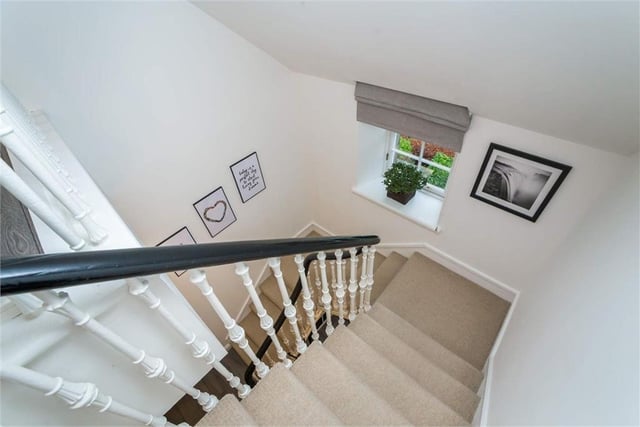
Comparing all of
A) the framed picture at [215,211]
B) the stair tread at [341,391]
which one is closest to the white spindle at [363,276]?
the stair tread at [341,391]

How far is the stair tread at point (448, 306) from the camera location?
91.7 inches

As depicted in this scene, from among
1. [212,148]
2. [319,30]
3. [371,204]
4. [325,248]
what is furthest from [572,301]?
[212,148]

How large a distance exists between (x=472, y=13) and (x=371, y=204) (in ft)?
7.22

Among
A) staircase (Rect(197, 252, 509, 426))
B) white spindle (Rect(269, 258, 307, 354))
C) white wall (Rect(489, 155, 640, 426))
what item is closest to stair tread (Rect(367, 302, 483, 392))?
staircase (Rect(197, 252, 509, 426))

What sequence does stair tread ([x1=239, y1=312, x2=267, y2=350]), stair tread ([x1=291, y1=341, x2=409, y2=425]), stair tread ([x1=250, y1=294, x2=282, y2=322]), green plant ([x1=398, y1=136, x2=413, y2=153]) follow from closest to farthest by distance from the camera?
stair tread ([x1=291, y1=341, x2=409, y2=425]) → green plant ([x1=398, y1=136, x2=413, y2=153]) → stair tread ([x1=239, y1=312, x2=267, y2=350]) → stair tread ([x1=250, y1=294, x2=282, y2=322])

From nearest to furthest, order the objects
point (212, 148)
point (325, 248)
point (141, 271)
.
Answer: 1. point (141, 271)
2. point (325, 248)
3. point (212, 148)

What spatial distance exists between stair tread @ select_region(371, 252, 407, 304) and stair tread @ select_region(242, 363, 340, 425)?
1907 mm

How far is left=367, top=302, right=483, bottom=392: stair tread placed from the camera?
76.9 inches

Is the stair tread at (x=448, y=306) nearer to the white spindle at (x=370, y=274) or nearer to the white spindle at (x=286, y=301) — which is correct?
the white spindle at (x=370, y=274)

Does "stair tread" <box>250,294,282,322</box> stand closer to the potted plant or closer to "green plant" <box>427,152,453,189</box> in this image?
the potted plant

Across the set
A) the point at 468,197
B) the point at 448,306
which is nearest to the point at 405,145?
the point at 468,197

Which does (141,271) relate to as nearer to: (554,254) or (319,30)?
(319,30)

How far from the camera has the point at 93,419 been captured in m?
0.71

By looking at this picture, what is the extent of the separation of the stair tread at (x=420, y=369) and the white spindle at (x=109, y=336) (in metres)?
1.28
